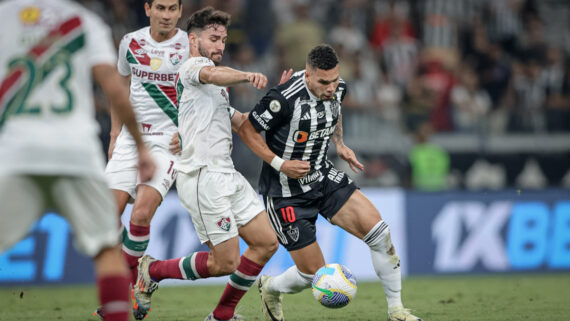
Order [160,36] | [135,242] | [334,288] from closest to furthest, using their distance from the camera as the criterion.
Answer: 1. [334,288]
2. [135,242]
3. [160,36]

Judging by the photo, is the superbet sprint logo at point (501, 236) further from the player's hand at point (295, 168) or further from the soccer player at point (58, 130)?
the soccer player at point (58, 130)

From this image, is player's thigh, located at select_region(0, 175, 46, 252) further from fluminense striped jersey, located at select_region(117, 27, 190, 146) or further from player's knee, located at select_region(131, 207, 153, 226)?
fluminense striped jersey, located at select_region(117, 27, 190, 146)

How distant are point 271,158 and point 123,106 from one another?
2.79 metres

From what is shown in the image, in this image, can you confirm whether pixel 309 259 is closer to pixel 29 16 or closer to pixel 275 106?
pixel 275 106

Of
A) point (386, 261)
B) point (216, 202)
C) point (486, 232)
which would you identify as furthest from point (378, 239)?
point (486, 232)

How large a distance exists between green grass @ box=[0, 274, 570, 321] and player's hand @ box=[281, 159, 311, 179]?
5.01 ft

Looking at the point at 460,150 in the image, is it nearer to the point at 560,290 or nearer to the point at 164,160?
the point at 560,290

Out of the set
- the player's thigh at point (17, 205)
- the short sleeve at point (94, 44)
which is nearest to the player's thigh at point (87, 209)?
the player's thigh at point (17, 205)

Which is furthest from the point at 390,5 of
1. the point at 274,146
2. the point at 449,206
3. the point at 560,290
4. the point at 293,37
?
the point at 274,146

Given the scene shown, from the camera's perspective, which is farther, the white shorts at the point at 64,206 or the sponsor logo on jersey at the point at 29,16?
the sponsor logo on jersey at the point at 29,16

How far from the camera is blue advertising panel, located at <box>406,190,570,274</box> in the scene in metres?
12.6

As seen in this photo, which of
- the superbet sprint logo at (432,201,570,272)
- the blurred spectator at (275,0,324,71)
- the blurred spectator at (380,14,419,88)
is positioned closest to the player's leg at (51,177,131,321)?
the superbet sprint logo at (432,201,570,272)

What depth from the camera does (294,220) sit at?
24.2 feet

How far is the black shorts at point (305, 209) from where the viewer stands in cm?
733
